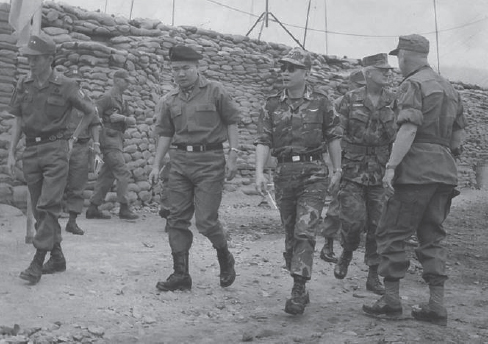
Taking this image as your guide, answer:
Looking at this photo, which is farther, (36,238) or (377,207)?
(377,207)

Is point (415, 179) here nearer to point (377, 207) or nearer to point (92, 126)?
point (377, 207)

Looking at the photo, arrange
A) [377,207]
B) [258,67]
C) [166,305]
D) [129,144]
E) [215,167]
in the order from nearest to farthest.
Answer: [166,305] → [215,167] → [377,207] → [129,144] → [258,67]

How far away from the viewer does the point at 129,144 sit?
9.91m

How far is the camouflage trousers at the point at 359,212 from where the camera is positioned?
4.92 m

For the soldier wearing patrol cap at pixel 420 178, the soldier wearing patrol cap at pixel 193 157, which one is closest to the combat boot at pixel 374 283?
the soldier wearing patrol cap at pixel 420 178

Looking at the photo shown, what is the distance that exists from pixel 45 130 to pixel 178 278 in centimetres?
164

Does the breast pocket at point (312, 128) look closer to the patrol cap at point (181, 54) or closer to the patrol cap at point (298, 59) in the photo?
the patrol cap at point (298, 59)

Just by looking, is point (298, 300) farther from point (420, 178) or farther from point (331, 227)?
point (331, 227)

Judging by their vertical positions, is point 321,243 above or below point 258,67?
below

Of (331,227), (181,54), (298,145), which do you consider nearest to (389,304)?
(298,145)

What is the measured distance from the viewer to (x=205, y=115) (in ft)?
15.0

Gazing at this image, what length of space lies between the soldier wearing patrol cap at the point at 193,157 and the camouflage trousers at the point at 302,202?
507mm

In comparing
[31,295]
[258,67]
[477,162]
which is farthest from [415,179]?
[477,162]

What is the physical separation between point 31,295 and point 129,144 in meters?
6.02
